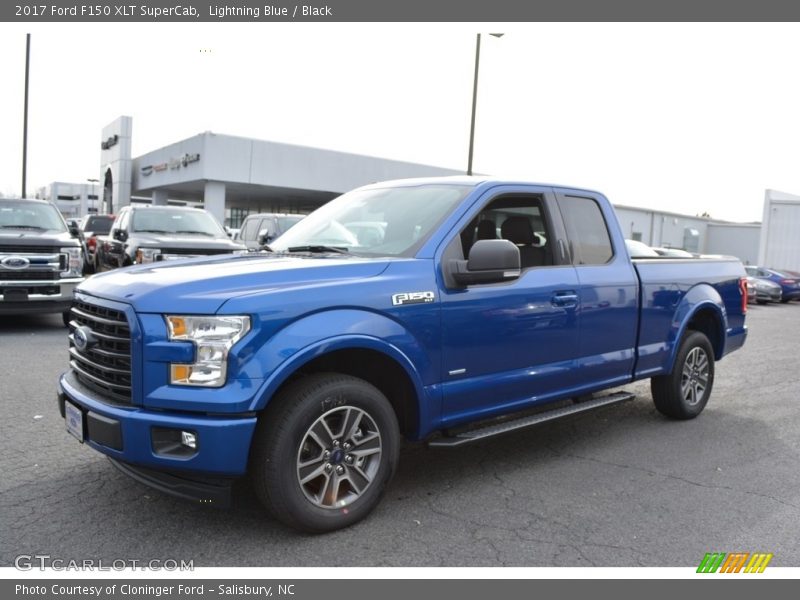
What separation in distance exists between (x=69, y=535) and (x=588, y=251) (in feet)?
12.9

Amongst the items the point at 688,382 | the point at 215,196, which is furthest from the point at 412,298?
the point at 215,196

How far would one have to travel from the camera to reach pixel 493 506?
4.12 meters

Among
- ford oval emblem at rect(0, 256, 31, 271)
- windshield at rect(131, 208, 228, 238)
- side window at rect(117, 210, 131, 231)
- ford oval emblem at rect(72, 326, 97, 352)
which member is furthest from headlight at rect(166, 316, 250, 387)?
side window at rect(117, 210, 131, 231)

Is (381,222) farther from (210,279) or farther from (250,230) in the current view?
(250,230)

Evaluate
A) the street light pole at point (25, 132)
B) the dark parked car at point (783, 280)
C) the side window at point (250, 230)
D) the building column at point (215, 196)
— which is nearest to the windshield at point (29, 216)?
the side window at point (250, 230)

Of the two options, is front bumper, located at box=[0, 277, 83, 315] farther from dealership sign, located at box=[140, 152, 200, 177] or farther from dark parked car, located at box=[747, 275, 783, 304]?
dealership sign, located at box=[140, 152, 200, 177]

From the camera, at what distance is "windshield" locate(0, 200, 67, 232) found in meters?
10.6

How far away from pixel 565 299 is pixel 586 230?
83 cm

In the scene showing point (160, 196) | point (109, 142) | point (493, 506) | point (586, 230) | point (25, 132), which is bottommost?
point (493, 506)

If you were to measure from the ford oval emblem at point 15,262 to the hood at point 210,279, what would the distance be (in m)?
6.44

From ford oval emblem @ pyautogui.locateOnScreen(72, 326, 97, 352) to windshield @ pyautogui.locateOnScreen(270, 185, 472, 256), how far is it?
143 cm

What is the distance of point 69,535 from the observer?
11.6ft

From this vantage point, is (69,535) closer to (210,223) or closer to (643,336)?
(643,336)

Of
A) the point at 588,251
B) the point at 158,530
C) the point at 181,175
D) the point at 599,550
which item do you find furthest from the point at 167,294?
the point at 181,175
